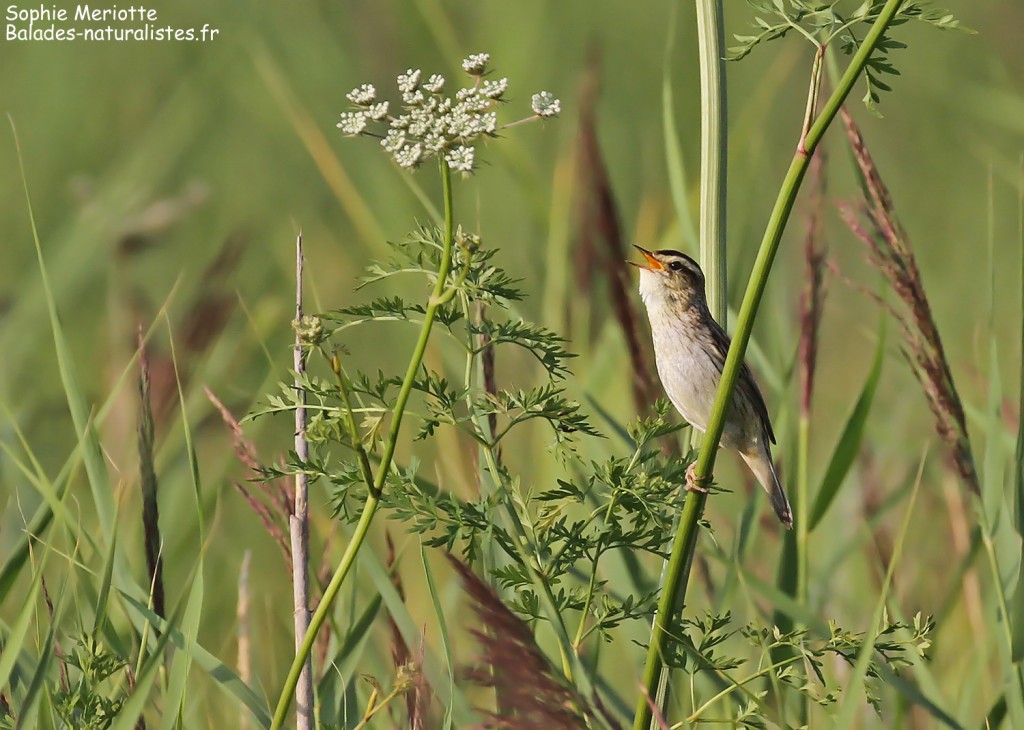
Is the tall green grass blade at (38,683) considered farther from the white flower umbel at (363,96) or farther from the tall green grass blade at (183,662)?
the white flower umbel at (363,96)

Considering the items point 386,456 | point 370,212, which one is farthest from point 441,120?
point 370,212

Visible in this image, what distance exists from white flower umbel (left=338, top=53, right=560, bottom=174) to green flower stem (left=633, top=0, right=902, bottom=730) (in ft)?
1.18

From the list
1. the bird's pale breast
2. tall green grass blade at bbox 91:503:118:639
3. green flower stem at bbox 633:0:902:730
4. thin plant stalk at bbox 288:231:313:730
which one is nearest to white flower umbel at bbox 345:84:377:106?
thin plant stalk at bbox 288:231:313:730

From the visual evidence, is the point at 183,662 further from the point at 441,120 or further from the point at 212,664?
the point at 441,120

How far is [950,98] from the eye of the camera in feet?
19.3

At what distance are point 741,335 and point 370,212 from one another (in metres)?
3.25

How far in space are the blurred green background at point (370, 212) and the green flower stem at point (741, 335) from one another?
1226 mm

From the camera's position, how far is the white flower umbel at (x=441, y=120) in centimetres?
174

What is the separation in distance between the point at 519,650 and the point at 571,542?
1.39ft

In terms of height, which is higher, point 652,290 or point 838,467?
point 652,290

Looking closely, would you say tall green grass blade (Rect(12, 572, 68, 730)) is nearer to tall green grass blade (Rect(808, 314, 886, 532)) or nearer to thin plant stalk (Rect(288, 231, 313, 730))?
thin plant stalk (Rect(288, 231, 313, 730))

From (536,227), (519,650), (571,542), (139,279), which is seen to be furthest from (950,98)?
(519,650)

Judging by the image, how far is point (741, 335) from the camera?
5.36 ft

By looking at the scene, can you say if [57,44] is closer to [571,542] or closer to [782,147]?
[782,147]
